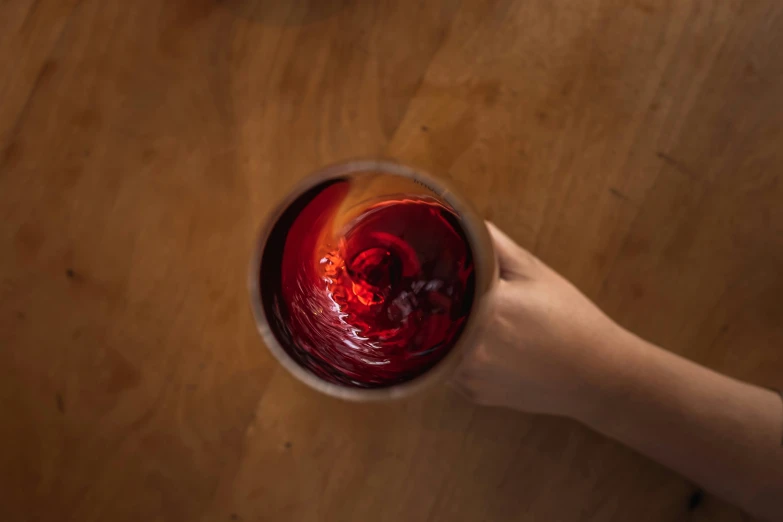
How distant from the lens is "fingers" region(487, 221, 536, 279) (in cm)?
50

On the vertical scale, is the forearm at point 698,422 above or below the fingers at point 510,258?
below

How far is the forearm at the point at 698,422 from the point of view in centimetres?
51

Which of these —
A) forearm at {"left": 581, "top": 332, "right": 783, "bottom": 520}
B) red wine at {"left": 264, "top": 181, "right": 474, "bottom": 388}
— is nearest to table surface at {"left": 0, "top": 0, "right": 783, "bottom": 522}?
forearm at {"left": 581, "top": 332, "right": 783, "bottom": 520}

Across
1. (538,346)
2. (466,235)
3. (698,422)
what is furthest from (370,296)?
(698,422)

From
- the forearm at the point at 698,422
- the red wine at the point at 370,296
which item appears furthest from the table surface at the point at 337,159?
the red wine at the point at 370,296

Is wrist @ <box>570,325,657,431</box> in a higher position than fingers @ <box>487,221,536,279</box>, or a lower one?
lower

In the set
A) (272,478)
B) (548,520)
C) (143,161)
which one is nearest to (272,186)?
(143,161)

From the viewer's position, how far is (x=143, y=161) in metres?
Result: 0.55

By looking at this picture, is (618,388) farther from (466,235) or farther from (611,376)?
(466,235)

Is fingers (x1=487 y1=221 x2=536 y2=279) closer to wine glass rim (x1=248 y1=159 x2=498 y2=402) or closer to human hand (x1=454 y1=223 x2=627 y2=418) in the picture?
human hand (x1=454 y1=223 x2=627 y2=418)

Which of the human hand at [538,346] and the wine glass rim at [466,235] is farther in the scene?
the human hand at [538,346]

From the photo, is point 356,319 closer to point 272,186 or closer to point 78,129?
point 272,186

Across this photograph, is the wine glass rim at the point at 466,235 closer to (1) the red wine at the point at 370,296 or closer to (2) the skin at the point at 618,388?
(1) the red wine at the point at 370,296

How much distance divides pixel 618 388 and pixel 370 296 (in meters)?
0.26
